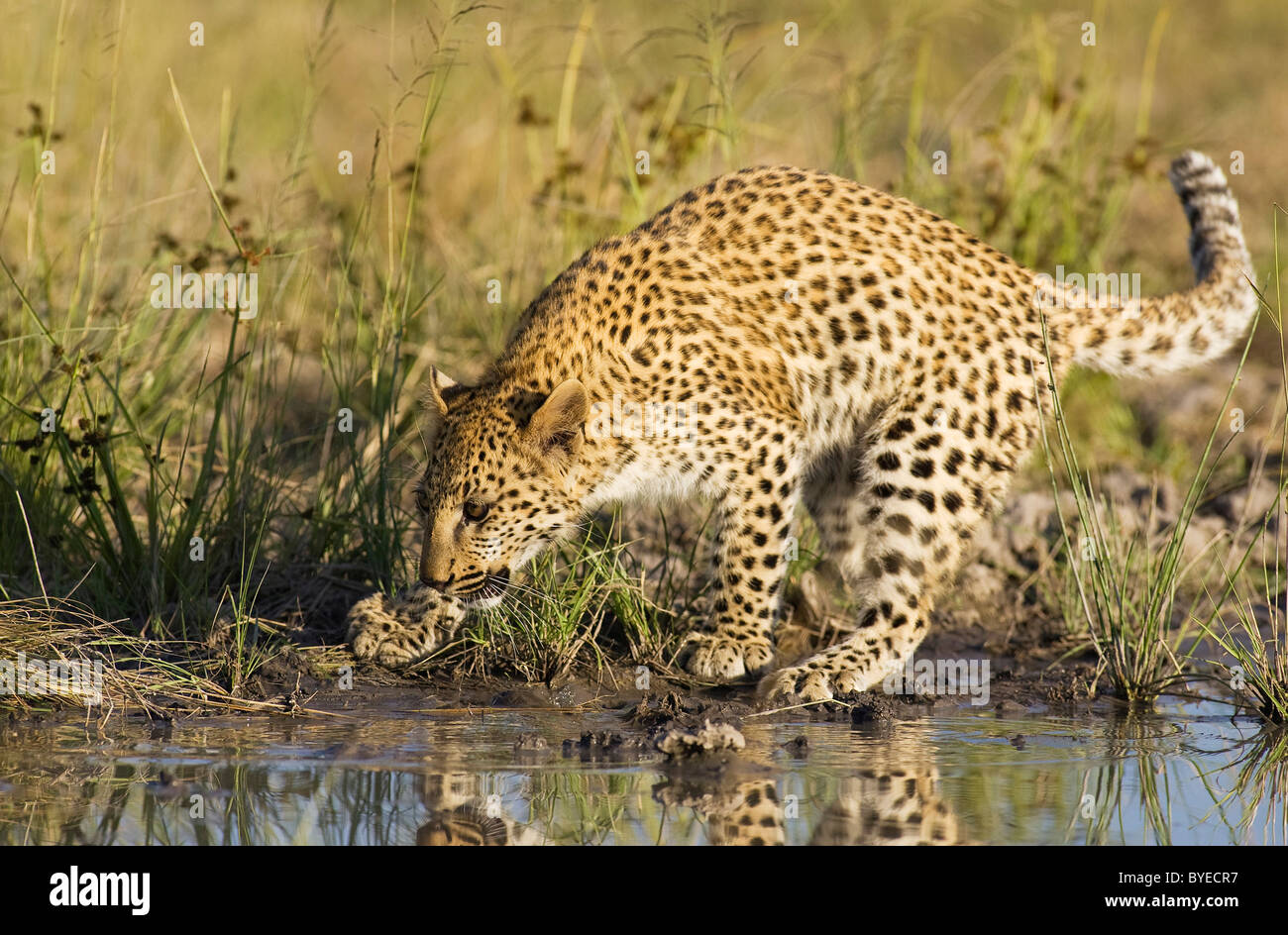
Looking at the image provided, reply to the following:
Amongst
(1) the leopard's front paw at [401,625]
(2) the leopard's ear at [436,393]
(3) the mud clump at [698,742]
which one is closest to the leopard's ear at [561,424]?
(2) the leopard's ear at [436,393]

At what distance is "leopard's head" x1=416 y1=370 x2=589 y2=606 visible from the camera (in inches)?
238

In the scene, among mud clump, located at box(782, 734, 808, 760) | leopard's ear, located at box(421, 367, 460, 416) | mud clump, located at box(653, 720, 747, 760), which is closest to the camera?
mud clump, located at box(653, 720, 747, 760)

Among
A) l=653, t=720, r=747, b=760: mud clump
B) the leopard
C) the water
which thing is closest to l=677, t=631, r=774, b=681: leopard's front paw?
the leopard

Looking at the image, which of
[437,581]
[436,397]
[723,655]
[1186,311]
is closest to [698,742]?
[723,655]

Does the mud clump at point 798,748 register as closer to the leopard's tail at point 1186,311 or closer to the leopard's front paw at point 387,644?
the leopard's front paw at point 387,644

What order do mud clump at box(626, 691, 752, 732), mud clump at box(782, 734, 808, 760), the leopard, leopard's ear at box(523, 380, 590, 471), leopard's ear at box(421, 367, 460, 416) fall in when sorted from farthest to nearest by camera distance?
leopard's ear at box(421, 367, 460, 416) < the leopard < leopard's ear at box(523, 380, 590, 471) < mud clump at box(626, 691, 752, 732) < mud clump at box(782, 734, 808, 760)

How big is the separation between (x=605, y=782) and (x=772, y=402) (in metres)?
2.09

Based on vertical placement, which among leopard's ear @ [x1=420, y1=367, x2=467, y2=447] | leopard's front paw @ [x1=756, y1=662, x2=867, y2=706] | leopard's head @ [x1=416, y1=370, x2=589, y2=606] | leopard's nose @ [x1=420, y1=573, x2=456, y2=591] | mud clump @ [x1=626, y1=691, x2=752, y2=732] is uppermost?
leopard's ear @ [x1=420, y1=367, x2=467, y2=447]

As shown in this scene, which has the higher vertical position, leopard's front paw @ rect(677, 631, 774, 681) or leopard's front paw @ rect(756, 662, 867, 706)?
leopard's front paw @ rect(677, 631, 774, 681)

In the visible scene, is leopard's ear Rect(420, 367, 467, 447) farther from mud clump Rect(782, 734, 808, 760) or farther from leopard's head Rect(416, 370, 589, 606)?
mud clump Rect(782, 734, 808, 760)

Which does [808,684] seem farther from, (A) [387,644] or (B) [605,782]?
(A) [387,644]

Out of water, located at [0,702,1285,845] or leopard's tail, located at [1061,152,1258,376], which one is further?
leopard's tail, located at [1061,152,1258,376]

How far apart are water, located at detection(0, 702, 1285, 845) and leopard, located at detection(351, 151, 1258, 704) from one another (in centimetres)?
77
